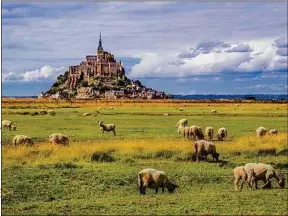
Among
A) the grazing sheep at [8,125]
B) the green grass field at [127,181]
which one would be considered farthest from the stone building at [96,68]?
the green grass field at [127,181]

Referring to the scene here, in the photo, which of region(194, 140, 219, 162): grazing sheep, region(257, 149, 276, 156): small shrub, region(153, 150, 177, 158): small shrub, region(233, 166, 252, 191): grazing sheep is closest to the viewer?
region(233, 166, 252, 191): grazing sheep

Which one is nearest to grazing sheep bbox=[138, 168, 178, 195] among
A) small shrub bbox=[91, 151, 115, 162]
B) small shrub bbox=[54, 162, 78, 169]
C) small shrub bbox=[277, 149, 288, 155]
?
small shrub bbox=[54, 162, 78, 169]

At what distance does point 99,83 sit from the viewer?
175 metres

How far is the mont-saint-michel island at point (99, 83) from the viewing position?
169750 mm

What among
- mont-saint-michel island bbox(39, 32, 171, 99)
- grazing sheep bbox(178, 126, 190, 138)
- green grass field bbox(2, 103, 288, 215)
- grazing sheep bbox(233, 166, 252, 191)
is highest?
mont-saint-michel island bbox(39, 32, 171, 99)

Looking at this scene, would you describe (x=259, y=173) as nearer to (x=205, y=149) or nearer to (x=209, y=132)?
(x=205, y=149)

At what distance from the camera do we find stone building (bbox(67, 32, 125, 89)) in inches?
7185

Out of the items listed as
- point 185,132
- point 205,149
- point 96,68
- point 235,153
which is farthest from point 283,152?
point 96,68

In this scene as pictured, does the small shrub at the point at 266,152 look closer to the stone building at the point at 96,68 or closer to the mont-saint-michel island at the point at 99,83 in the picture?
the mont-saint-michel island at the point at 99,83

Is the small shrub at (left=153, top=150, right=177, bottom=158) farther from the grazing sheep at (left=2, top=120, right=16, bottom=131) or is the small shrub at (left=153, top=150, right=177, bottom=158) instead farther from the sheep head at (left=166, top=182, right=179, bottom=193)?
the grazing sheep at (left=2, top=120, right=16, bottom=131)

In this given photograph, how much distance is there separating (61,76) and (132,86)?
29613 mm

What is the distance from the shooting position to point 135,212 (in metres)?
12.9

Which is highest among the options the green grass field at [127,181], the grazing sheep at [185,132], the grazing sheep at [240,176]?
the grazing sheep at [185,132]

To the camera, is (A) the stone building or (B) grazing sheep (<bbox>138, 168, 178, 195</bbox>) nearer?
(B) grazing sheep (<bbox>138, 168, 178, 195</bbox>)
